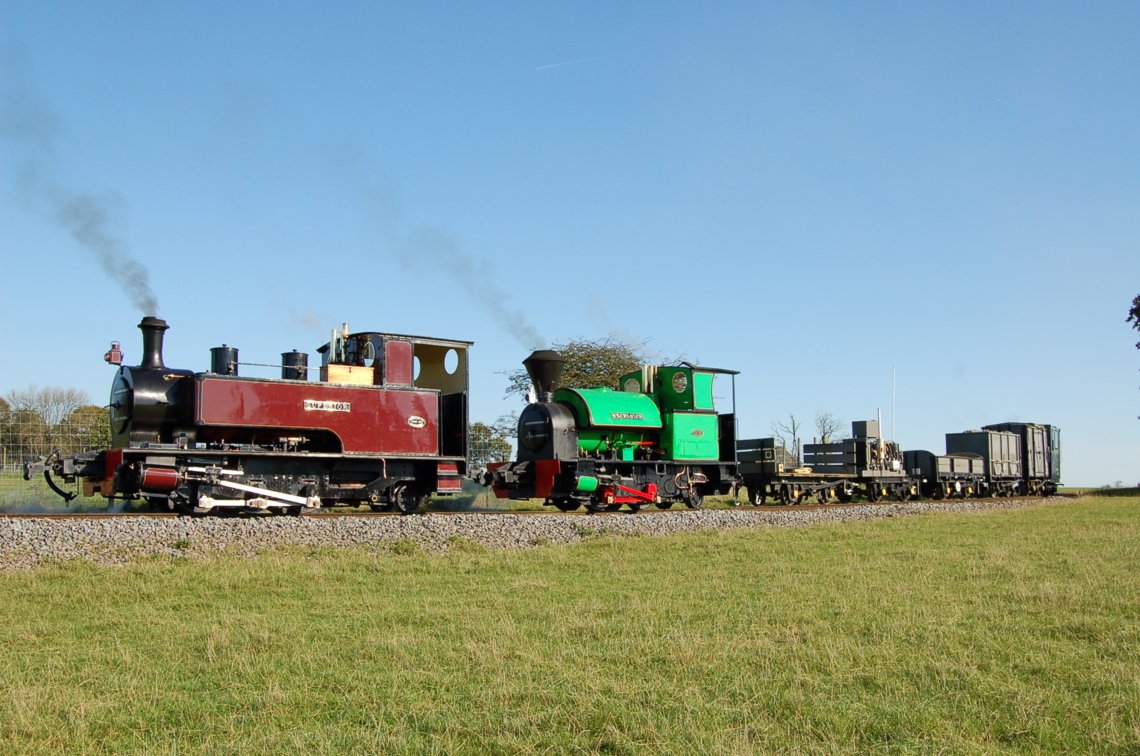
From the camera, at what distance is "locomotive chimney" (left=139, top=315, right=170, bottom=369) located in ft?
54.9

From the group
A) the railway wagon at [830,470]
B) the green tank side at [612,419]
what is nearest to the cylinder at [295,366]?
the green tank side at [612,419]

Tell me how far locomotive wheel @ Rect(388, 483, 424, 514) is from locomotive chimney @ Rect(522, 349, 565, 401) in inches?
161

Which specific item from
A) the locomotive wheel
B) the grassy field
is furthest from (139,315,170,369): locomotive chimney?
the grassy field

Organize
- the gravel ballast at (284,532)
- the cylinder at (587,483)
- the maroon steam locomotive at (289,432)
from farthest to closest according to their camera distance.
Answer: the cylinder at (587,483) → the maroon steam locomotive at (289,432) → the gravel ballast at (284,532)

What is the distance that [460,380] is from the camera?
19797 mm

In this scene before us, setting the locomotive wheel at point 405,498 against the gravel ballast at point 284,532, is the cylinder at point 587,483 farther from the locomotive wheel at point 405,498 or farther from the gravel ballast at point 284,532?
the locomotive wheel at point 405,498

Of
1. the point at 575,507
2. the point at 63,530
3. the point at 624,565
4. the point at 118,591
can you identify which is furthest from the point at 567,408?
the point at 118,591

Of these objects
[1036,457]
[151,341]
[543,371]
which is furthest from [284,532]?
[1036,457]

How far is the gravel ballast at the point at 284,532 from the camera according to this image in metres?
12.1

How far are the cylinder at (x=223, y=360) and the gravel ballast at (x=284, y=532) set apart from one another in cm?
311

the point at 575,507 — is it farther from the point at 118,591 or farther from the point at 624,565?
the point at 118,591

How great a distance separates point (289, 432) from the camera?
57.6ft

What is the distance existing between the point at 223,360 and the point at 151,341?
131 cm

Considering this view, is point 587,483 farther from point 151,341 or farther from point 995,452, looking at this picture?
point 995,452
